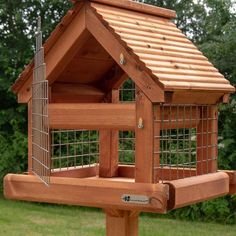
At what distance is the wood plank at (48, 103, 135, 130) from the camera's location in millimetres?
2328

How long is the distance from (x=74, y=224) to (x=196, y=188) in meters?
4.57

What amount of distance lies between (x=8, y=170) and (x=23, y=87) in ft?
21.5

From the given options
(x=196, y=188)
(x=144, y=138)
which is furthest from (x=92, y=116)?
(x=196, y=188)

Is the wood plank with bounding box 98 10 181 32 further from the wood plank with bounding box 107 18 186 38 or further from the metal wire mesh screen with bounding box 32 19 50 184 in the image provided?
the metal wire mesh screen with bounding box 32 19 50 184

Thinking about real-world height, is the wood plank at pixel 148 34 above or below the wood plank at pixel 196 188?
above

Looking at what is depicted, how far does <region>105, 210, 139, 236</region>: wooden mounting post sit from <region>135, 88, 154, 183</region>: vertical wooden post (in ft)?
1.53

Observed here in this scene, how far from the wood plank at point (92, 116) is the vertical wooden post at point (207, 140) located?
538 mm

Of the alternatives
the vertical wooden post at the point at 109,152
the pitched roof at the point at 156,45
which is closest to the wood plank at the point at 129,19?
the pitched roof at the point at 156,45

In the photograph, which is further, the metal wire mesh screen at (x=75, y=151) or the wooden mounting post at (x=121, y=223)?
the metal wire mesh screen at (x=75, y=151)

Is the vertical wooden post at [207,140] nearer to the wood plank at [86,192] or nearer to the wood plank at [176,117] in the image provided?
the wood plank at [176,117]

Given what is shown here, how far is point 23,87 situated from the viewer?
103 inches

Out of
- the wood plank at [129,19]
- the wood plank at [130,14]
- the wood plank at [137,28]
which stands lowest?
the wood plank at [137,28]

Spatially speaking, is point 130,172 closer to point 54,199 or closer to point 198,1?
point 54,199

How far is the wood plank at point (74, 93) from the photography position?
2.76 metres
